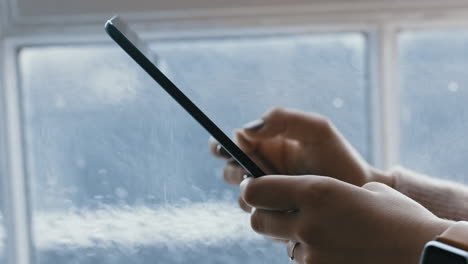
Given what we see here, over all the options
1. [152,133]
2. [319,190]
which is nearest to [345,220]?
[319,190]

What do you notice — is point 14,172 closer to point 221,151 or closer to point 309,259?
point 221,151

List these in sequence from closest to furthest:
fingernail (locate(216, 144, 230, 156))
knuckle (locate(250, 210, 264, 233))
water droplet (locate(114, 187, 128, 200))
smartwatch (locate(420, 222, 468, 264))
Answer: smartwatch (locate(420, 222, 468, 264)) → knuckle (locate(250, 210, 264, 233)) → fingernail (locate(216, 144, 230, 156)) → water droplet (locate(114, 187, 128, 200))

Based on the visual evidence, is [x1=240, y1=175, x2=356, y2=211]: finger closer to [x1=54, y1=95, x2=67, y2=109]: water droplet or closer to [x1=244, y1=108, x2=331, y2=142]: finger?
[x1=244, y1=108, x2=331, y2=142]: finger

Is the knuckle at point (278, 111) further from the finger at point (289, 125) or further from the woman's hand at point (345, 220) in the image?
the woman's hand at point (345, 220)

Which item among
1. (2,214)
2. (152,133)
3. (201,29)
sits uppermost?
(201,29)

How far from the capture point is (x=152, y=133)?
84cm

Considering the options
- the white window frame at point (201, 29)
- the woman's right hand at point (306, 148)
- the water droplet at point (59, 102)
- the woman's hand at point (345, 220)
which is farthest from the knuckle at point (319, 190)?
the water droplet at point (59, 102)

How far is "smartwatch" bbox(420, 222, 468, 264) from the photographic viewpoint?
0.43 meters

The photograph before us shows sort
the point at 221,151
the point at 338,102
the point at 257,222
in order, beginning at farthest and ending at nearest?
the point at 338,102, the point at 221,151, the point at 257,222

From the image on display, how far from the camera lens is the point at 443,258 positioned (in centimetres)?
43

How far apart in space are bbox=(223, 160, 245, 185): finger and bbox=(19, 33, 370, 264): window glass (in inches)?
2.3

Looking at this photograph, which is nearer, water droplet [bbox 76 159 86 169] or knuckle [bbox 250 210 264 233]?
knuckle [bbox 250 210 264 233]

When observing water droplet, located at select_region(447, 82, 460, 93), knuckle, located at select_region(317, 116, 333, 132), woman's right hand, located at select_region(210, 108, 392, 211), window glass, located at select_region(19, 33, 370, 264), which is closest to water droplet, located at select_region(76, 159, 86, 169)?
window glass, located at select_region(19, 33, 370, 264)

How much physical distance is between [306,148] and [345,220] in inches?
12.6
